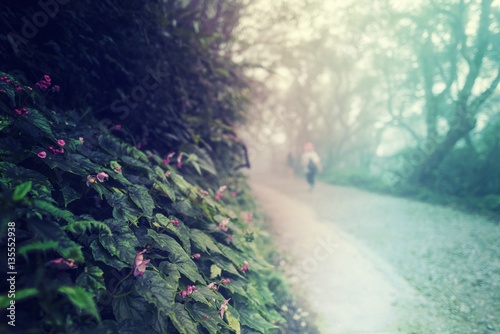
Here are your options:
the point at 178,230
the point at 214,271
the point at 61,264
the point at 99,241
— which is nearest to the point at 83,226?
the point at 99,241

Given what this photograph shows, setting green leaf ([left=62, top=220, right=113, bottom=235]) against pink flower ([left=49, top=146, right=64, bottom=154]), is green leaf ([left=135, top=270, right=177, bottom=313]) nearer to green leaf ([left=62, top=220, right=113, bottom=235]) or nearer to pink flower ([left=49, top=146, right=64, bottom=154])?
green leaf ([left=62, top=220, right=113, bottom=235])

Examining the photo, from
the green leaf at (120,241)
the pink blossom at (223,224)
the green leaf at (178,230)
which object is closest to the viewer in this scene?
the green leaf at (120,241)

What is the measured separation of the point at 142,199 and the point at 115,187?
0.92ft

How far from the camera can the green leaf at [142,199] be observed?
6.48ft

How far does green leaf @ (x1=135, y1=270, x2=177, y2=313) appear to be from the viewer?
A: 150 centimetres

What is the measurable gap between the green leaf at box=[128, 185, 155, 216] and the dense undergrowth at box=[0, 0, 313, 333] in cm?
1

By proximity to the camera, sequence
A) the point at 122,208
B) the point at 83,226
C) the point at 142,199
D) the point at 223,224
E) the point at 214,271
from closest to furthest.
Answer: the point at 83,226 → the point at 122,208 → the point at 142,199 → the point at 214,271 → the point at 223,224

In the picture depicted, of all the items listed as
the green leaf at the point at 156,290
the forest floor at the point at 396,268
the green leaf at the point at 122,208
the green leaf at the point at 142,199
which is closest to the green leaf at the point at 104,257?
the green leaf at the point at 156,290

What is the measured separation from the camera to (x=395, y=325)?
3170mm

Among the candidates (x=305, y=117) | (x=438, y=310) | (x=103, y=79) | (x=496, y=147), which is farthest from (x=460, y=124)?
(x=305, y=117)

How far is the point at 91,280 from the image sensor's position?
1372mm

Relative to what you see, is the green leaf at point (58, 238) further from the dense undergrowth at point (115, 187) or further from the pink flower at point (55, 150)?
the pink flower at point (55, 150)

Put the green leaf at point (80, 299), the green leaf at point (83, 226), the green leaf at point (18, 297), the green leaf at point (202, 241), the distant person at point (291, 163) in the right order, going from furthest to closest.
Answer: the distant person at point (291, 163)
the green leaf at point (202, 241)
the green leaf at point (83, 226)
the green leaf at point (80, 299)
the green leaf at point (18, 297)

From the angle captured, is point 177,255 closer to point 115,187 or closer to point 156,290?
point 156,290
